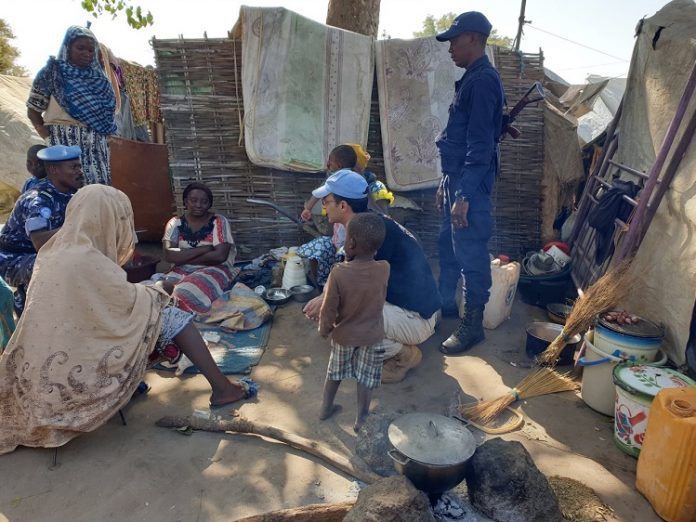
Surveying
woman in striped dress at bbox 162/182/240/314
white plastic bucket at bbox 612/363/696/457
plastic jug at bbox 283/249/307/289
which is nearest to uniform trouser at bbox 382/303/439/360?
white plastic bucket at bbox 612/363/696/457

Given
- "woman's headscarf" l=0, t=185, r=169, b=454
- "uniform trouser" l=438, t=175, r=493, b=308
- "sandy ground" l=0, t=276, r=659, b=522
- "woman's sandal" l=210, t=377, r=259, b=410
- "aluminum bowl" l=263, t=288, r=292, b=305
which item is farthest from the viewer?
"aluminum bowl" l=263, t=288, r=292, b=305

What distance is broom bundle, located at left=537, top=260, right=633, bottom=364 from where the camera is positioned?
120 inches

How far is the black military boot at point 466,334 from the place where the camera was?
3697 mm

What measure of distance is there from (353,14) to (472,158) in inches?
147

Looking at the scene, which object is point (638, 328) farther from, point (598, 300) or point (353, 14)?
point (353, 14)

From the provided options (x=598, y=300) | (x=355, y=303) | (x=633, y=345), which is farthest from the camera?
(x=598, y=300)

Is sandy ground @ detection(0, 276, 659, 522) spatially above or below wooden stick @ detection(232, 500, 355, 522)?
below

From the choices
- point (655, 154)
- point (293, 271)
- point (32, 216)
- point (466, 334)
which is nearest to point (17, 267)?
point (32, 216)

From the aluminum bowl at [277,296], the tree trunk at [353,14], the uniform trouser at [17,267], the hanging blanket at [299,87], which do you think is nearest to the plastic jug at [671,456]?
the aluminum bowl at [277,296]

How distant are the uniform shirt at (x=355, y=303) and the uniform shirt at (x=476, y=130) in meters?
1.39

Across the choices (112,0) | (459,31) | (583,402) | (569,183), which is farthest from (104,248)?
(112,0)

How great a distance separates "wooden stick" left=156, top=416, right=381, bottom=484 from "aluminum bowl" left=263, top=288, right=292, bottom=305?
173 centimetres

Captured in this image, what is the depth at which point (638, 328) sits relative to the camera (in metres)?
2.81

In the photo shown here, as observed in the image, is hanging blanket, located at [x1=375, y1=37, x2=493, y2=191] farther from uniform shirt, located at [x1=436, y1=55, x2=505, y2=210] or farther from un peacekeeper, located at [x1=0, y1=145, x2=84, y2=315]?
un peacekeeper, located at [x1=0, y1=145, x2=84, y2=315]
